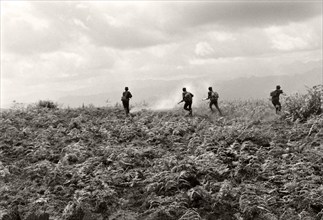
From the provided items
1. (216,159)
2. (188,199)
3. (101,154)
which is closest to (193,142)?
(216,159)

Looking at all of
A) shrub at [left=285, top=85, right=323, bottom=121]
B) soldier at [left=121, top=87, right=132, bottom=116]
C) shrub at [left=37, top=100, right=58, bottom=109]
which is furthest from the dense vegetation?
shrub at [left=37, top=100, right=58, bottom=109]

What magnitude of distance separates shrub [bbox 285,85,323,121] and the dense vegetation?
2.0 inches

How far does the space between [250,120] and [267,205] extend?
29.0 feet

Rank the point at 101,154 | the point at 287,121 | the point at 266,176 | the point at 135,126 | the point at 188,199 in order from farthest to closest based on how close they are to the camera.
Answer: the point at 135,126 < the point at 287,121 < the point at 101,154 < the point at 266,176 < the point at 188,199

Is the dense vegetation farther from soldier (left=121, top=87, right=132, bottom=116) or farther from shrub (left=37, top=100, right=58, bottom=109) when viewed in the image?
shrub (left=37, top=100, right=58, bottom=109)

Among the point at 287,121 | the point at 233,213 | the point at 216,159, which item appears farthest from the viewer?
the point at 287,121

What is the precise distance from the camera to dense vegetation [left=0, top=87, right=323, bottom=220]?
1012 centimetres

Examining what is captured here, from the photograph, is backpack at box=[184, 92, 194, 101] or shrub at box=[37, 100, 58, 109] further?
shrub at box=[37, 100, 58, 109]

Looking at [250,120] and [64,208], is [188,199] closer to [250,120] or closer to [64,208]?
[64,208]

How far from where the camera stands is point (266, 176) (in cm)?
1179

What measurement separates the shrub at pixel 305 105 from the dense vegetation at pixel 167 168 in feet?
0.16

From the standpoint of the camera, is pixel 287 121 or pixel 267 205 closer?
pixel 267 205

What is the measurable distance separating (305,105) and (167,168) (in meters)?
9.06

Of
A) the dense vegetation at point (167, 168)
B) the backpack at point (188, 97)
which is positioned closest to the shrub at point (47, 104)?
the dense vegetation at point (167, 168)
